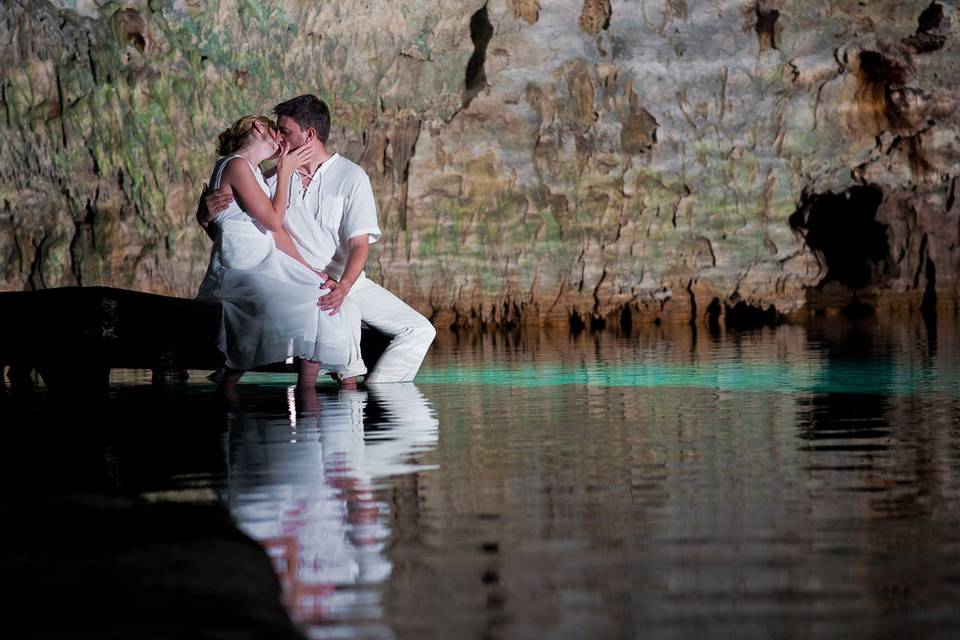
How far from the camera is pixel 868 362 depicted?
318 inches

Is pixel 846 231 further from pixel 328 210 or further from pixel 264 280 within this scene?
pixel 264 280

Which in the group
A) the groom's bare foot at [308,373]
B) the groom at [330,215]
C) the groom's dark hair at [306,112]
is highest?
the groom's dark hair at [306,112]

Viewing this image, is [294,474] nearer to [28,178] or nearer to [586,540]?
[586,540]

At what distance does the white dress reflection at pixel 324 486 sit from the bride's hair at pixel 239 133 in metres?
1.40

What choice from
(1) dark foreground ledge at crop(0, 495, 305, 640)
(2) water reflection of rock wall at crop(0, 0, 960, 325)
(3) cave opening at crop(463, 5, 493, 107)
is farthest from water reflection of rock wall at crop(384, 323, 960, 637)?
(3) cave opening at crop(463, 5, 493, 107)

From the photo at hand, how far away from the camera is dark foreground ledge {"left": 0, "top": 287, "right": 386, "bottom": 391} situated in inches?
262

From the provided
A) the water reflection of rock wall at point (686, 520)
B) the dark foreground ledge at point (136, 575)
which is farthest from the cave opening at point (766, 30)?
the dark foreground ledge at point (136, 575)

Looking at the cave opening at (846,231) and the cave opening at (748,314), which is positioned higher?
the cave opening at (846,231)

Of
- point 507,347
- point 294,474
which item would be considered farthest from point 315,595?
point 507,347

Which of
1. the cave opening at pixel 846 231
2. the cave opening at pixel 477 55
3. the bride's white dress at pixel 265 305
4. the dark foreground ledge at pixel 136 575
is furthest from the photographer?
the cave opening at pixel 846 231

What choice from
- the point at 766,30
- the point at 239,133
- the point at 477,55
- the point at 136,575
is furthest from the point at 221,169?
the point at 766,30

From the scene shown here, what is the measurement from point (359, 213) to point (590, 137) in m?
10.7

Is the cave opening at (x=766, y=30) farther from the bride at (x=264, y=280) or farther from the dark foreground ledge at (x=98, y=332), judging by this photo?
the dark foreground ledge at (x=98, y=332)

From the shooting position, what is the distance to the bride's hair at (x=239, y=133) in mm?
6508
